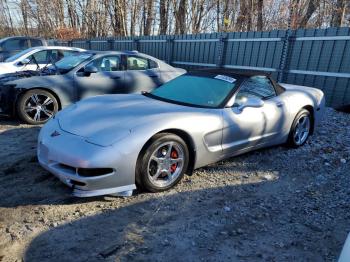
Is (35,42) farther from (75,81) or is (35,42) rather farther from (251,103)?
(251,103)

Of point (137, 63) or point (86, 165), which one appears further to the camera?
point (137, 63)

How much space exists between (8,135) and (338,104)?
7.13 metres

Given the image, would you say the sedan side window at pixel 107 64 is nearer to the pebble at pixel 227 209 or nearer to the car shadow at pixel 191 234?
the car shadow at pixel 191 234

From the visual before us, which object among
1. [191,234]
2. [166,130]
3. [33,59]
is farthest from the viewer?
[33,59]

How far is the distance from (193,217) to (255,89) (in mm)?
2280

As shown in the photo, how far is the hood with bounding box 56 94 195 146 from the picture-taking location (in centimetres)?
341

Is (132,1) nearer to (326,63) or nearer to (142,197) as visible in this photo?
(326,63)

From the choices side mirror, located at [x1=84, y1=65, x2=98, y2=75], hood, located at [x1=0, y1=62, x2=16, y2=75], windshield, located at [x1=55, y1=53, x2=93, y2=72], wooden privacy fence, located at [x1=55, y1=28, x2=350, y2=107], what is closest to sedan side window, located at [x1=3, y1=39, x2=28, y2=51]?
hood, located at [x1=0, y1=62, x2=16, y2=75]

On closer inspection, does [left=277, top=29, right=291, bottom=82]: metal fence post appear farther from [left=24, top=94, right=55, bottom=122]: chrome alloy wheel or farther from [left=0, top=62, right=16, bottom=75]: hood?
[left=0, top=62, right=16, bottom=75]: hood

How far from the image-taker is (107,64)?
7352 millimetres

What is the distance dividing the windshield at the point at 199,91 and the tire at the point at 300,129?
1410 millimetres

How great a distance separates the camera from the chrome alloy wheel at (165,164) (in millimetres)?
3623

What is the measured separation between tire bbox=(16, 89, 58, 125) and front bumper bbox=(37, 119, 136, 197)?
10.6ft

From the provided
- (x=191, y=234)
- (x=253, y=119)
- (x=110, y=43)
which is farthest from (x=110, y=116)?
(x=110, y=43)
